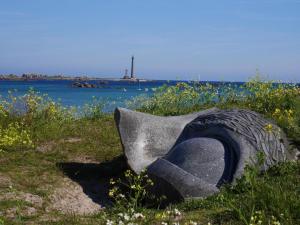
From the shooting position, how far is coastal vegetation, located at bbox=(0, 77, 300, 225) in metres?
5.11

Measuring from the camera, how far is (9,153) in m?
9.80

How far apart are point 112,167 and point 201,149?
2.33 meters

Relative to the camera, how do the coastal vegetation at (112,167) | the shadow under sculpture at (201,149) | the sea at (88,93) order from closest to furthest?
the coastal vegetation at (112,167) < the shadow under sculpture at (201,149) < the sea at (88,93)

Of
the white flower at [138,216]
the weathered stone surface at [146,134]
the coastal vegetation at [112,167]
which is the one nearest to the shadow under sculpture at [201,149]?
the weathered stone surface at [146,134]

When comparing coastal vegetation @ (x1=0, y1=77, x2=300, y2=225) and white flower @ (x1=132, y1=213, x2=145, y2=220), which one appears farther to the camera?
coastal vegetation @ (x1=0, y1=77, x2=300, y2=225)

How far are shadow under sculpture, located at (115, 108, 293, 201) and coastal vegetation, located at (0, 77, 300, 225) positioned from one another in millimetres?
292

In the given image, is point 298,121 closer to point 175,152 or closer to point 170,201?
point 175,152

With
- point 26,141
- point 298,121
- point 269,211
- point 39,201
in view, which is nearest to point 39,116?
point 26,141

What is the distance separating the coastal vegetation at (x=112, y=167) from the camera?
5113 millimetres

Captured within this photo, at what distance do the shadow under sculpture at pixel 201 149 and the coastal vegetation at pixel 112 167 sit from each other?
0.29 metres

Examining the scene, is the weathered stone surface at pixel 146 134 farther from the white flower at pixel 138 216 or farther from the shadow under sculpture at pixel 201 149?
the white flower at pixel 138 216

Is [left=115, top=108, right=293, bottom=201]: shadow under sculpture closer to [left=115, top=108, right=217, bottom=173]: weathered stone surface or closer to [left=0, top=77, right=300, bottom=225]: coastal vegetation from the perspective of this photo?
[left=115, top=108, right=217, bottom=173]: weathered stone surface

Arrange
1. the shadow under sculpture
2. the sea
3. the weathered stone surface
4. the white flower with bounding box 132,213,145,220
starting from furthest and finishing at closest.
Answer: the sea → the weathered stone surface → the shadow under sculpture → the white flower with bounding box 132,213,145,220

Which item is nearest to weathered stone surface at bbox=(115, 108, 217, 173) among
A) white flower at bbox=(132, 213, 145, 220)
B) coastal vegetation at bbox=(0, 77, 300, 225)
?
coastal vegetation at bbox=(0, 77, 300, 225)
